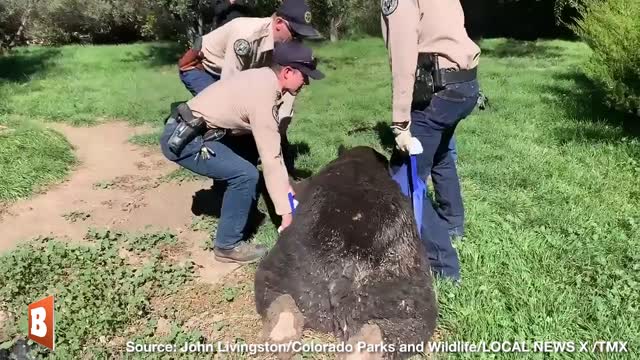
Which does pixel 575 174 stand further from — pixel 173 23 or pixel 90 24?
pixel 90 24

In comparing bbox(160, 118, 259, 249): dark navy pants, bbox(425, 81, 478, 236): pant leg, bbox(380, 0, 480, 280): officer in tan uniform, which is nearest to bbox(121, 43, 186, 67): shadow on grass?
bbox(160, 118, 259, 249): dark navy pants

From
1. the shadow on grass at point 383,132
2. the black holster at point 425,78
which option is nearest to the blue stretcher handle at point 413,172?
the black holster at point 425,78

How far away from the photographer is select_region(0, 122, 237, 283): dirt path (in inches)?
189

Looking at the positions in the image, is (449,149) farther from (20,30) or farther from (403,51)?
(20,30)

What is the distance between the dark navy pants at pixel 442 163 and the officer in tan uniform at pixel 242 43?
3.98ft

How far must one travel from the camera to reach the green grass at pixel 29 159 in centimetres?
579

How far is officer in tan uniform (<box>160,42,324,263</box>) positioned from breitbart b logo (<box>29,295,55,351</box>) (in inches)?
48.7

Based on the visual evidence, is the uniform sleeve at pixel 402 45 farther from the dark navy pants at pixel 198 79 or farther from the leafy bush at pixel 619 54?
the leafy bush at pixel 619 54

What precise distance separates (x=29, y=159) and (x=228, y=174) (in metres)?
3.43

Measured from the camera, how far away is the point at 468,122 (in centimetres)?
782

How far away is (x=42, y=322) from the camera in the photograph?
11.0 feet

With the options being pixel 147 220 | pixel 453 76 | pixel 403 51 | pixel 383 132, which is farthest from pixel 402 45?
pixel 383 132

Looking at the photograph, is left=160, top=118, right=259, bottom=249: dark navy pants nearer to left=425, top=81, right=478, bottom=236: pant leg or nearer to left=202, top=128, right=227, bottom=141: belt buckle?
left=202, top=128, right=227, bottom=141: belt buckle

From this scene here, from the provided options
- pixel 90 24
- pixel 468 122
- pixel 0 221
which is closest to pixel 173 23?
pixel 90 24
